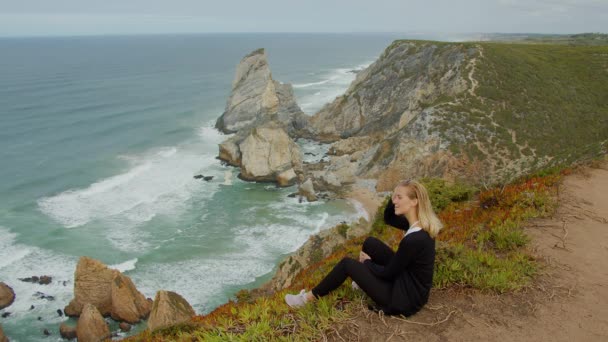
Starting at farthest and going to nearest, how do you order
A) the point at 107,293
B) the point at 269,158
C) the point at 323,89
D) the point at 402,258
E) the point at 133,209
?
the point at 323,89 → the point at 269,158 → the point at 133,209 → the point at 107,293 → the point at 402,258

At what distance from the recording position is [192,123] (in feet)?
248

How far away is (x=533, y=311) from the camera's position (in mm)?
6547

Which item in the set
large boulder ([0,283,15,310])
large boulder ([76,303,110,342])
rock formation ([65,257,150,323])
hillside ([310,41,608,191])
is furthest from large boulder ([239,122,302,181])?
large boulder ([76,303,110,342])

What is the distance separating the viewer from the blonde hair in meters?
5.88

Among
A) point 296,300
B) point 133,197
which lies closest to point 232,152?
point 133,197

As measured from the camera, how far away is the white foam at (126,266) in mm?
30372

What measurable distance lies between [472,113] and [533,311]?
4215cm

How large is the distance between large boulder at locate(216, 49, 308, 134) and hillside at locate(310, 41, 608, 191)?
595 cm

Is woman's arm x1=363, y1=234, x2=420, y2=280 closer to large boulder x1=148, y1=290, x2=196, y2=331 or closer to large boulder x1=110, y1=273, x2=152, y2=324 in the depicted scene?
large boulder x1=148, y1=290, x2=196, y2=331

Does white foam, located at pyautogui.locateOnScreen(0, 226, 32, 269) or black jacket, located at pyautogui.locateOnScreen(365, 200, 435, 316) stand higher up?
black jacket, located at pyautogui.locateOnScreen(365, 200, 435, 316)

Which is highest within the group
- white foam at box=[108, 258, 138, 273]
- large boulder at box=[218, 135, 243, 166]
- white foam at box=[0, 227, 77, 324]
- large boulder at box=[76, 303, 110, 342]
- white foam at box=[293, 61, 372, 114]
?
white foam at box=[293, 61, 372, 114]

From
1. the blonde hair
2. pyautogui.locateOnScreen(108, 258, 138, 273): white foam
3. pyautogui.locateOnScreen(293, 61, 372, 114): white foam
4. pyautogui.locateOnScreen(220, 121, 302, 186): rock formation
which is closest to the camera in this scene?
the blonde hair

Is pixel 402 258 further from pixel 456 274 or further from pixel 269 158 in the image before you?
pixel 269 158

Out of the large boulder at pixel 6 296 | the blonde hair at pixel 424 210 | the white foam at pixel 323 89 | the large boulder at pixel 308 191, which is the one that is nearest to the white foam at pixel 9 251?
the large boulder at pixel 6 296
